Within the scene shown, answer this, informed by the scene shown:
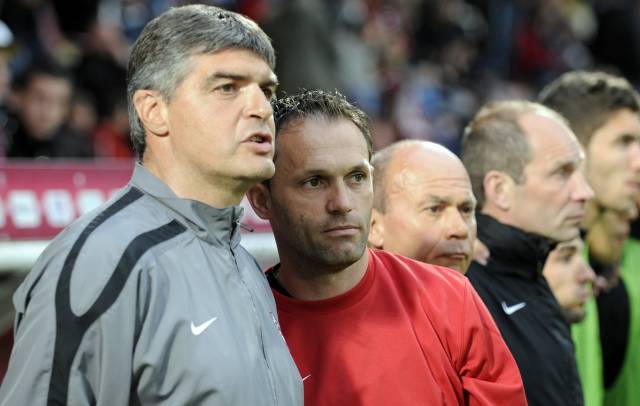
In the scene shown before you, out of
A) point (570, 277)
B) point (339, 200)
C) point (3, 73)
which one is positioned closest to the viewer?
point (339, 200)

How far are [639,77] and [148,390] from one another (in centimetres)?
1182

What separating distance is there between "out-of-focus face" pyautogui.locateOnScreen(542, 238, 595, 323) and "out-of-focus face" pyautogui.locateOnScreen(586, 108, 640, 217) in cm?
68

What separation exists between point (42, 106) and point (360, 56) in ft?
14.7

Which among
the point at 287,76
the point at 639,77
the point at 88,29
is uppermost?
the point at 88,29

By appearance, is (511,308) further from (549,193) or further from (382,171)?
(382,171)

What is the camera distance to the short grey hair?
2.40m

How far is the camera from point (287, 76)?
9.08 metres

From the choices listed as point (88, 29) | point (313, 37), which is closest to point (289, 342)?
point (88, 29)

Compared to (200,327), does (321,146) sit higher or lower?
higher

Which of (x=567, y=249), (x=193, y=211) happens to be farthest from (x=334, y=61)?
(x=193, y=211)

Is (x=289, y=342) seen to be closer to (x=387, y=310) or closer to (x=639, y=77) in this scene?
(x=387, y=310)

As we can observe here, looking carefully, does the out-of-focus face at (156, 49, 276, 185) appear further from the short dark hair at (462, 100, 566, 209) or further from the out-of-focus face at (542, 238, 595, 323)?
the out-of-focus face at (542, 238, 595, 323)

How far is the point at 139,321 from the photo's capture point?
7.01 ft

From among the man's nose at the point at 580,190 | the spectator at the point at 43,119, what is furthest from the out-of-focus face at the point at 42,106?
the man's nose at the point at 580,190
